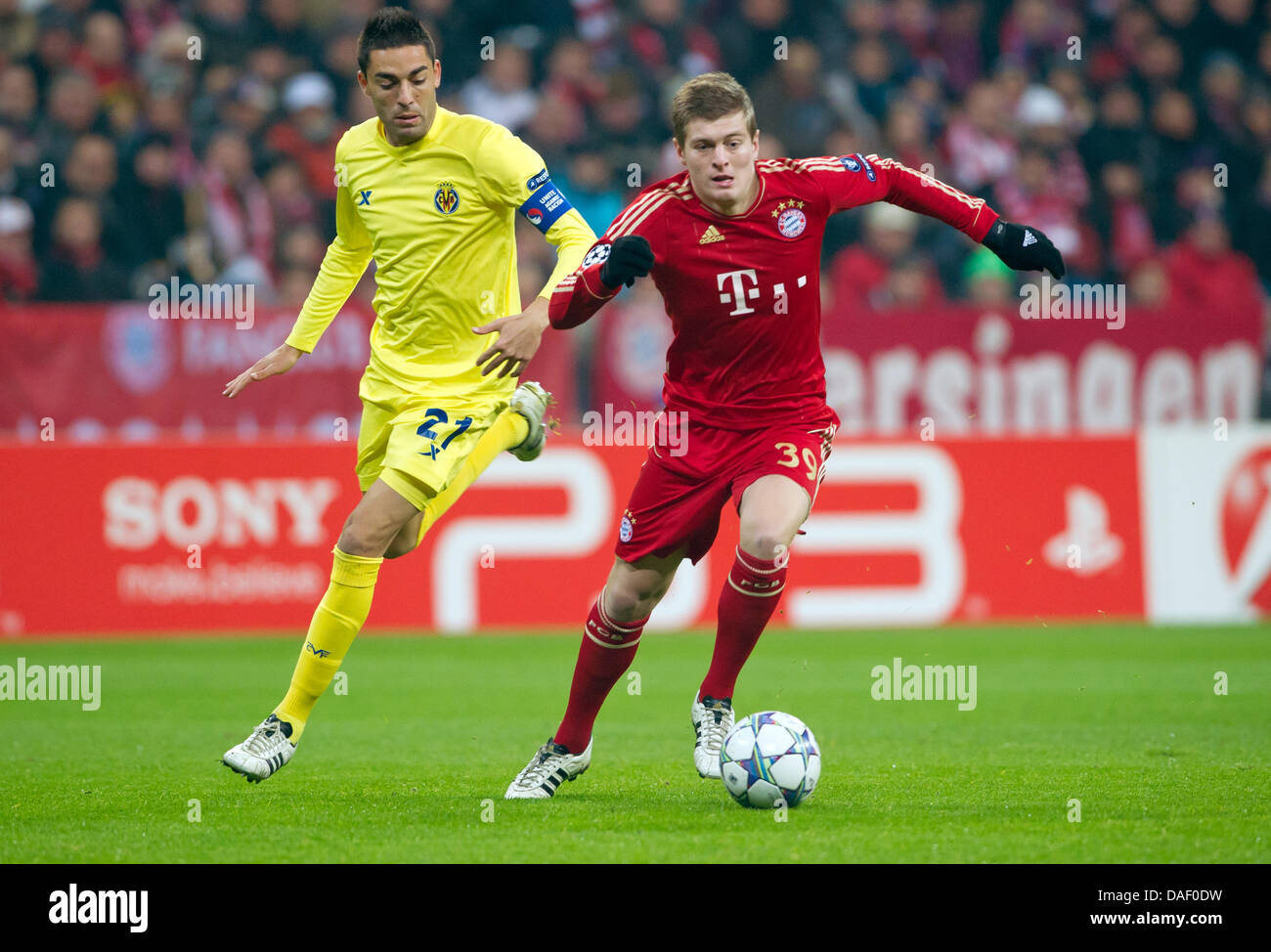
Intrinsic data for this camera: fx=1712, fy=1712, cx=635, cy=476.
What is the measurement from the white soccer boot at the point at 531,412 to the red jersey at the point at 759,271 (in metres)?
0.82

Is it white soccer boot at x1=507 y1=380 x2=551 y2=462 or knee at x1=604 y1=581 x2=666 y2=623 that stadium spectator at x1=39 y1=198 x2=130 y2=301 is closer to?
white soccer boot at x1=507 y1=380 x2=551 y2=462

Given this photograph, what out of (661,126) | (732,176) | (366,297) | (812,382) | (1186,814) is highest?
(661,126)

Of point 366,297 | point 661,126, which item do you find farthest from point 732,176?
point 661,126

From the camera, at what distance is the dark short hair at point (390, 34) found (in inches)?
242

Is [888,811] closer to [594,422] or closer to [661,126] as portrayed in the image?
[594,422]

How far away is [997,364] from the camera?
44.4 feet

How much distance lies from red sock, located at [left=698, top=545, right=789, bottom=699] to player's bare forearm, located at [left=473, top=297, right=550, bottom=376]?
3.20 feet

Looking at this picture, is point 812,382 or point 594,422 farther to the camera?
A: point 594,422

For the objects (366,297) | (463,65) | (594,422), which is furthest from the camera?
(463,65)

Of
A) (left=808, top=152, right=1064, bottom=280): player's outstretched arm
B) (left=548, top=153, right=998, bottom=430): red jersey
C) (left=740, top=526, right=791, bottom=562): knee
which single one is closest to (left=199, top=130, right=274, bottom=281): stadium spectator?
(left=548, top=153, right=998, bottom=430): red jersey

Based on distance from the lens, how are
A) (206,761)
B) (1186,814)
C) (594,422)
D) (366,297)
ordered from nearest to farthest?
1. (1186,814)
2. (206,761)
3. (594,422)
4. (366,297)

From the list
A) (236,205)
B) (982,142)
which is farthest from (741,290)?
(982,142)

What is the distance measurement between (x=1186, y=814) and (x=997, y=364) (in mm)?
8531
